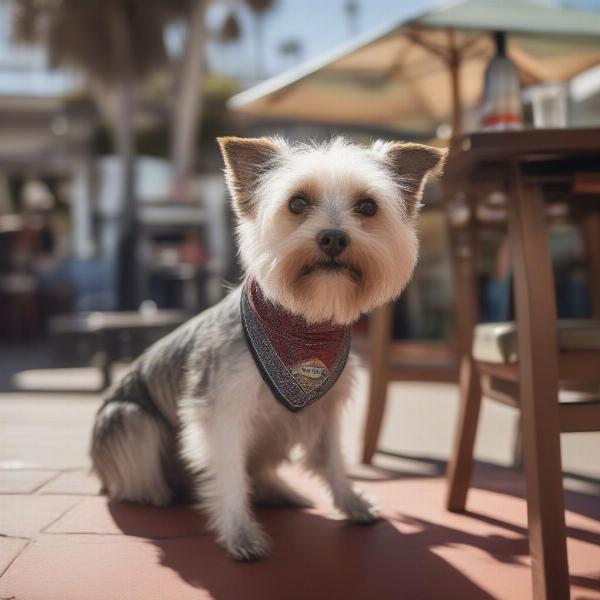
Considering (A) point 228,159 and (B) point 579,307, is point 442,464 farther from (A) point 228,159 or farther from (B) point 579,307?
(B) point 579,307

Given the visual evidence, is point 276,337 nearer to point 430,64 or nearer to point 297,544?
point 297,544

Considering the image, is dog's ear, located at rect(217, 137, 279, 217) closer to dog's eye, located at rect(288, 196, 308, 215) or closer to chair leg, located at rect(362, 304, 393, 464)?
dog's eye, located at rect(288, 196, 308, 215)

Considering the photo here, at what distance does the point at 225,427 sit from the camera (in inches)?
102

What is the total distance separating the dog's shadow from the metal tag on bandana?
20.2 inches

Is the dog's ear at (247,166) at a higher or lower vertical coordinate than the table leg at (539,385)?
higher

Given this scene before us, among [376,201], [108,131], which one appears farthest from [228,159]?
[108,131]

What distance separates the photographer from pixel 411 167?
2.56 m

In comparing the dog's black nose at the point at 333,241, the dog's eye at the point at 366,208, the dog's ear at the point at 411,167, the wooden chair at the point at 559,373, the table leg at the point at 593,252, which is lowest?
the wooden chair at the point at 559,373

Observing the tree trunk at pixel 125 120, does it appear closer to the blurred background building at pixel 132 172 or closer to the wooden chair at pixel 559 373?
the blurred background building at pixel 132 172

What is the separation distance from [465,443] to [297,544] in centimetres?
85

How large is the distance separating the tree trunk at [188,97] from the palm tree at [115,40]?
1.23 feet

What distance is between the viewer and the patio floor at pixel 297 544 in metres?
2.23

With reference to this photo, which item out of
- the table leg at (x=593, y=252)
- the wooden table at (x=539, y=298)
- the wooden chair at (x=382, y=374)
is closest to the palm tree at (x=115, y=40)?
the wooden chair at (x=382, y=374)

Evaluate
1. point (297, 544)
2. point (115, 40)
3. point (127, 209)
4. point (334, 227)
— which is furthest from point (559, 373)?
point (115, 40)
